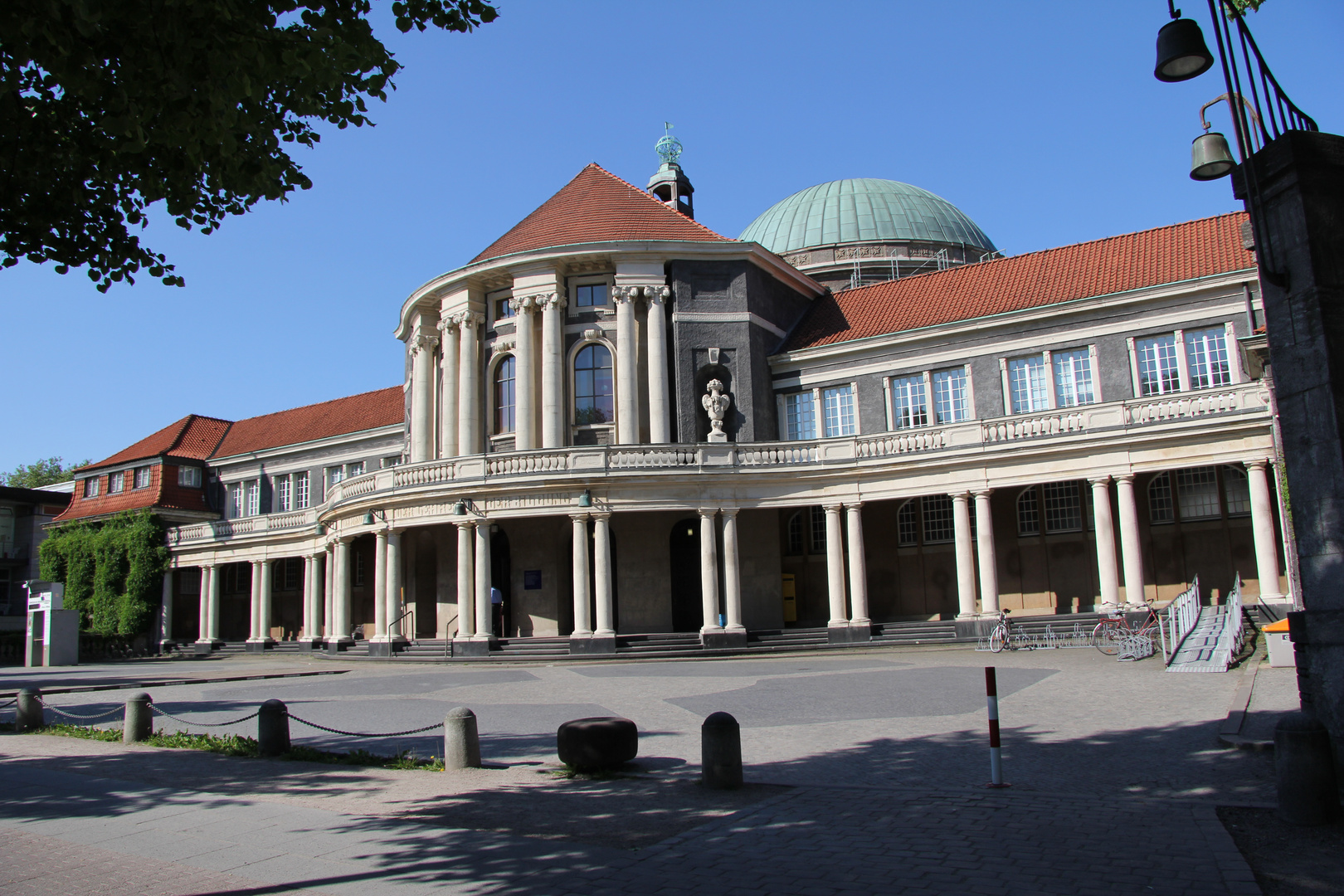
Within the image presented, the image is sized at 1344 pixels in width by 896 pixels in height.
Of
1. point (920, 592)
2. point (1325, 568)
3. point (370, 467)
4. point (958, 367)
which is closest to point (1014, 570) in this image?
point (920, 592)

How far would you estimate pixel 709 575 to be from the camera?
30.4m

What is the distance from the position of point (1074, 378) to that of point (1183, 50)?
2588cm

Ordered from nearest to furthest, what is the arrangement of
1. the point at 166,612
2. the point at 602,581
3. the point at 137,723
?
the point at 137,723 < the point at 602,581 < the point at 166,612

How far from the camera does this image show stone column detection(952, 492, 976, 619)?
29094 mm

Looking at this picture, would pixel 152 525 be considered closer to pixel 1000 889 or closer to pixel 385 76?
pixel 385 76

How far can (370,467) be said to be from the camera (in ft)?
159

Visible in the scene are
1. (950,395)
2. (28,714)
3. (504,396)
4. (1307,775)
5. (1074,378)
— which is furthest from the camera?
(504,396)

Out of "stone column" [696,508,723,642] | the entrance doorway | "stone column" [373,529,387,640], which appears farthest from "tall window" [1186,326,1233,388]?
"stone column" [373,529,387,640]

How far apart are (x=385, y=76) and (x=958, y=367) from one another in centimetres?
2722

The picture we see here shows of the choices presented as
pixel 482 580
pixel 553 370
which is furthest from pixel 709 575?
pixel 553 370

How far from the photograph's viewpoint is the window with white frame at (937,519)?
34.0m

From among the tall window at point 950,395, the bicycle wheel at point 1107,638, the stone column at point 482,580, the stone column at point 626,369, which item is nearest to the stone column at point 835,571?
the tall window at point 950,395

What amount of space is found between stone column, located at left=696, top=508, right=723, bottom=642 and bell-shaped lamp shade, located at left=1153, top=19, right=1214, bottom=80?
76.2ft

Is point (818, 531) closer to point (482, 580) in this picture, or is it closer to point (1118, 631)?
point (482, 580)
